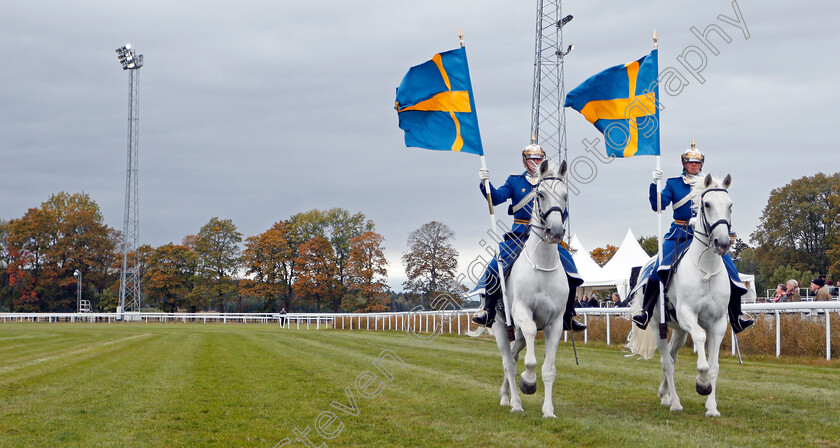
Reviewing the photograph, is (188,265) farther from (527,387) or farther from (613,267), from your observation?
(527,387)

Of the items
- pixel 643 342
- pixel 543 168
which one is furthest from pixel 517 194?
pixel 643 342

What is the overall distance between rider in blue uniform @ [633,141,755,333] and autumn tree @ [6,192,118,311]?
3030 inches

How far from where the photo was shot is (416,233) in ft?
201

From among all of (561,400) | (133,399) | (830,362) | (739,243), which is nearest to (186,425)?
(133,399)

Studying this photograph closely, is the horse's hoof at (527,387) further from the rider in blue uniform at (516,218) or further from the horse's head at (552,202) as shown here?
the horse's head at (552,202)

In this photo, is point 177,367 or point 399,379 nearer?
point 399,379

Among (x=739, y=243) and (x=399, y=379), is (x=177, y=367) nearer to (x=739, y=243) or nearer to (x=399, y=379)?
(x=399, y=379)

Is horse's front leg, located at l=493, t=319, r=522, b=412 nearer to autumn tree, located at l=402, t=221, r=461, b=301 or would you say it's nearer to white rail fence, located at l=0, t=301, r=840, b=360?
white rail fence, located at l=0, t=301, r=840, b=360

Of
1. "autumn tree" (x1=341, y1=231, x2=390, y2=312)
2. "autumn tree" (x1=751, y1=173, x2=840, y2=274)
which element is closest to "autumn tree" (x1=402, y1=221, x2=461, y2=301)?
"autumn tree" (x1=341, y1=231, x2=390, y2=312)

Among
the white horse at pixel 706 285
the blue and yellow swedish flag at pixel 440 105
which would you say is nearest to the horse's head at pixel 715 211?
the white horse at pixel 706 285

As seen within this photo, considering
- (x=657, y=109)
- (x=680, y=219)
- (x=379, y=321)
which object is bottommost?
(x=379, y=321)

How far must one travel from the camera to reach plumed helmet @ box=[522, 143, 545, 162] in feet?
30.0

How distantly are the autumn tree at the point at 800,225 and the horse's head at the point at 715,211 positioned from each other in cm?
6221

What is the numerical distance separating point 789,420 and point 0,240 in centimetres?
9378
